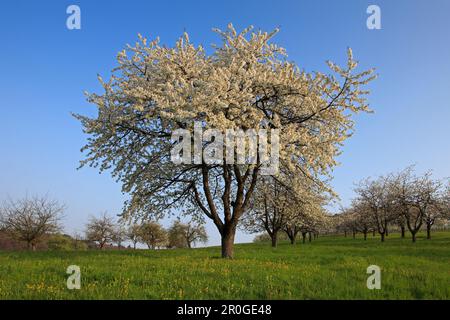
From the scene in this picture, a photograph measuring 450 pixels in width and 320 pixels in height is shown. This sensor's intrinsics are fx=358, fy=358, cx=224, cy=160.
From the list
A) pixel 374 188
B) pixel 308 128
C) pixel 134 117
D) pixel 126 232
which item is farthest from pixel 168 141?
pixel 126 232

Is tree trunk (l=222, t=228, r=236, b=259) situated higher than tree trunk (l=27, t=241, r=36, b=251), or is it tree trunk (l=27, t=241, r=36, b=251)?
tree trunk (l=222, t=228, r=236, b=259)

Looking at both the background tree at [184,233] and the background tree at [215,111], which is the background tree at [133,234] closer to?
the background tree at [184,233]

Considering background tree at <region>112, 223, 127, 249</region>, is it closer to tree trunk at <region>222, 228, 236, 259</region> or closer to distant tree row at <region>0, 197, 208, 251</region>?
distant tree row at <region>0, 197, 208, 251</region>

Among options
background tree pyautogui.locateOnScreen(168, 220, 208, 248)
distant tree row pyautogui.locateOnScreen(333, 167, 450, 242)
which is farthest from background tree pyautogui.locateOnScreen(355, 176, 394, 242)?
background tree pyautogui.locateOnScreen(168, 220, 208, 248)

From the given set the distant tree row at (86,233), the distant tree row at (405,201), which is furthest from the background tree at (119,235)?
the distant tree row at (405,201)

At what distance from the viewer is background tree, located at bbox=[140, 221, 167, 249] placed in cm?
9062

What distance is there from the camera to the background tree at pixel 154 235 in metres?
90.6

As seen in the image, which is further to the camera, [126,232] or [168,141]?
[126,232]

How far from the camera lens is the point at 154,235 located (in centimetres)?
9388

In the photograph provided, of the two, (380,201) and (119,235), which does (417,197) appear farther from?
(119,235)

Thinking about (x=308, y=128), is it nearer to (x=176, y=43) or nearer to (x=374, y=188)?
(x=176, y=43)

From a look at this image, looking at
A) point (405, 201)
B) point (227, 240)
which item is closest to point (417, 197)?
point (405, 201)
